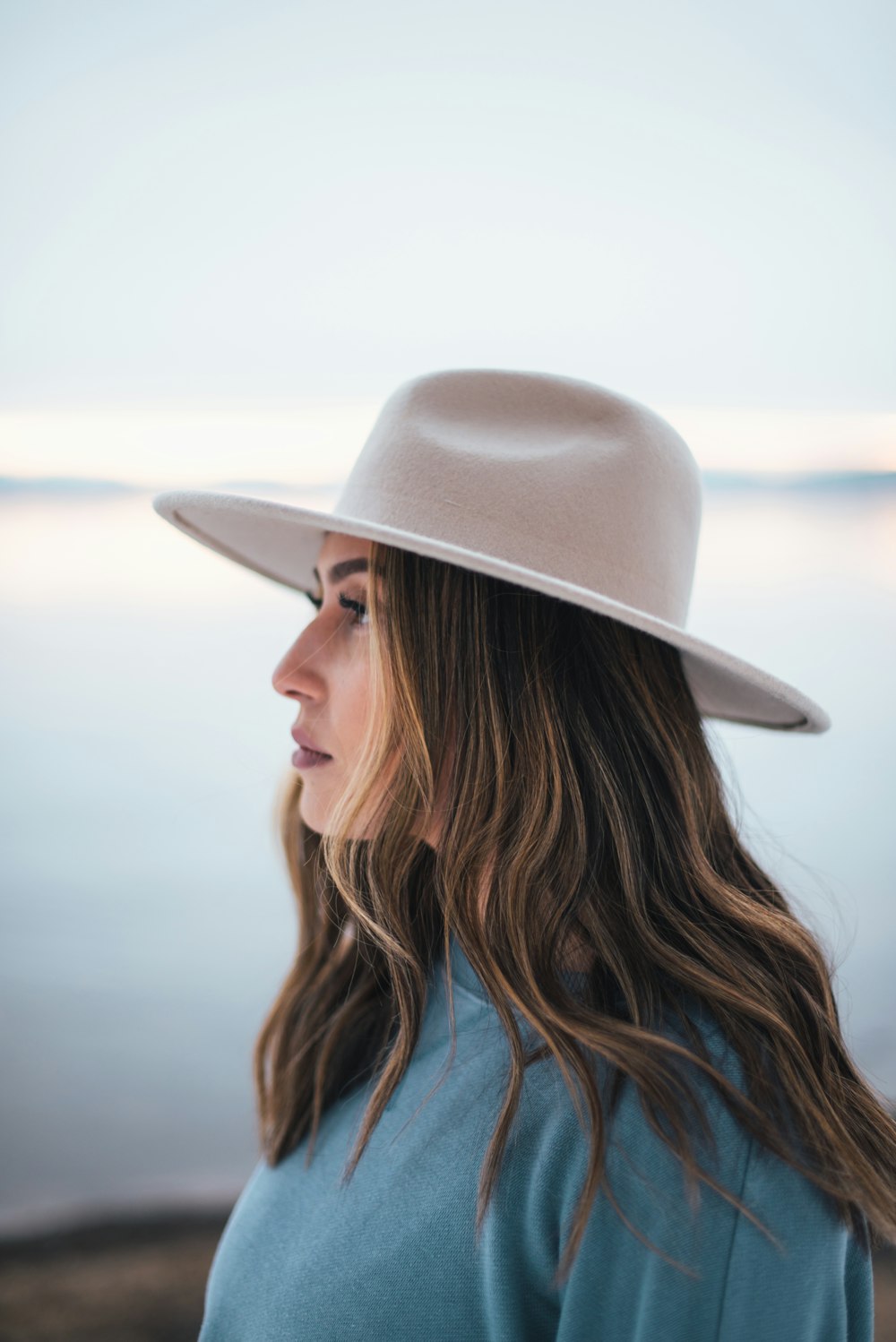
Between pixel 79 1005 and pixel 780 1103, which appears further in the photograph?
pixel 79 1005

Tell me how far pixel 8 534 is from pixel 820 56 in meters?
1.35

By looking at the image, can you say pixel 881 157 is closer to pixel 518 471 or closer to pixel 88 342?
pixel 518 471

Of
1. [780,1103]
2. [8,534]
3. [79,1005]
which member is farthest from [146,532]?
[780,1103]

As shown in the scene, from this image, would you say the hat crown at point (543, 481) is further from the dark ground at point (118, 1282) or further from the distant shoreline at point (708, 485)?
the dark ground at point (118, 1282)

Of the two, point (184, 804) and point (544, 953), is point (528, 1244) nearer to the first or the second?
point (544, 953)

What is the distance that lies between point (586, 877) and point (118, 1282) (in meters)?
1.36

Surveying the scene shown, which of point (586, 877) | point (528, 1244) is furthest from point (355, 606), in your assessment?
point (528, 1244)

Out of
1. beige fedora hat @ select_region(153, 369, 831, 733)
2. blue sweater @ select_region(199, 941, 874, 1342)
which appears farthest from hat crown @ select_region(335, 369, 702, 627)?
blue sweater @ select_region(199, 941, 874, 1342)

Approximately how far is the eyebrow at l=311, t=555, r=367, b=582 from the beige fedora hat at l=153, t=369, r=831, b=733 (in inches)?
1.5

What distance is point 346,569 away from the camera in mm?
766

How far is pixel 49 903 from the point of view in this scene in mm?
1419

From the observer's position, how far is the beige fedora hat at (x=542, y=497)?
68cm

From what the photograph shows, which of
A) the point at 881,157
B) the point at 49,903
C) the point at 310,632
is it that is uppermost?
the point at 881,157

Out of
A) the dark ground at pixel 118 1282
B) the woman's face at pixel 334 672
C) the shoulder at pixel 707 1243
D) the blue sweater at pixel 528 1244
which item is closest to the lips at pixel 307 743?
the woman's face at pixel 334 672
